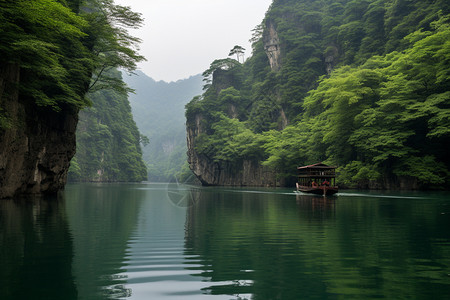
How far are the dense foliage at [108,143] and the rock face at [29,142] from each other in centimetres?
5499

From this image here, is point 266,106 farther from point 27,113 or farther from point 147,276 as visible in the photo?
point 147,276

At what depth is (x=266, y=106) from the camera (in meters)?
63.7

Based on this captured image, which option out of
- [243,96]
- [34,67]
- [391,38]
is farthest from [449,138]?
[243,96]

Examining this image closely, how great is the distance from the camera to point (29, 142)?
20.3m

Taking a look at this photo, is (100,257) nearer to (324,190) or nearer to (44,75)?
(44,75)

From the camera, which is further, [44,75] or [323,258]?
[44,75]

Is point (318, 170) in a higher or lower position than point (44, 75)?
lower

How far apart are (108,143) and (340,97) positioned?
73.1 m

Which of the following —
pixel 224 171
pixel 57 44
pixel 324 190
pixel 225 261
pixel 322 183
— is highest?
pixel 57 44

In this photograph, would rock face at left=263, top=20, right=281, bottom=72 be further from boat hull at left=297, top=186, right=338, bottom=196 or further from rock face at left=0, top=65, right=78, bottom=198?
rock face at left=0, top=65, right=78, bottom=198

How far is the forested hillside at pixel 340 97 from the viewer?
31.0 metres

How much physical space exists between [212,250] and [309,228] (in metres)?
3.98

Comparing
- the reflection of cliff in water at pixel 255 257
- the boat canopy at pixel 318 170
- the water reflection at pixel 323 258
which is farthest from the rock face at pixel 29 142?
the boat canopy at pixel 318 170

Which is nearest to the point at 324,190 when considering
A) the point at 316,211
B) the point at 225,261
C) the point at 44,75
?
the point at 316,211
